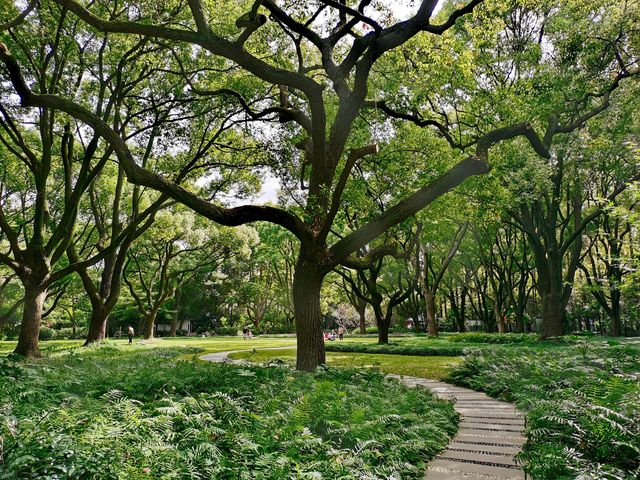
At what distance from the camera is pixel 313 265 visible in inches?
384

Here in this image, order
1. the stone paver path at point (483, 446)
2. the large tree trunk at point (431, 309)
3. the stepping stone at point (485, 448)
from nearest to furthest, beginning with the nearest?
1. the stone paver path at point (483, 446)
2. the stepping stone at point (485, 448)
3. the large tree trunk at point (431, 309)

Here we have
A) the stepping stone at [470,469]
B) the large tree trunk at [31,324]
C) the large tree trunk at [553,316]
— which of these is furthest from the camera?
the large tree trunk at [553,316]

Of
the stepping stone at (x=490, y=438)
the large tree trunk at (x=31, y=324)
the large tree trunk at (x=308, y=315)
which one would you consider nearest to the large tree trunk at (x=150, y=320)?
the large tree trunk at (x=31, y=324)

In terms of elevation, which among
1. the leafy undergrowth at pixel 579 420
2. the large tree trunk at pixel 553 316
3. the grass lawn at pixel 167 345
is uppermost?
the large tree trunk at pixel 553 316

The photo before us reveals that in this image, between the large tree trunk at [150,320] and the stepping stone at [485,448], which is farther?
the large tree trunk at [150,320]

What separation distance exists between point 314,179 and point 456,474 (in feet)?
23.0

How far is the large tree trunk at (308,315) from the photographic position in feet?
32.0

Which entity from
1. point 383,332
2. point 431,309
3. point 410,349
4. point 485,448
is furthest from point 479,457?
point 431,309

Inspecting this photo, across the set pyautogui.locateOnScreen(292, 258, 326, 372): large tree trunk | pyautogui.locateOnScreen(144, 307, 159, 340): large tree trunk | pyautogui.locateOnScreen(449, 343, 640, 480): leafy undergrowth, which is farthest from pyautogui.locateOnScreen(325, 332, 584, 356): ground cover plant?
pyautogui.locateOnScreen(144, 307, 159, 340): large tree trunk

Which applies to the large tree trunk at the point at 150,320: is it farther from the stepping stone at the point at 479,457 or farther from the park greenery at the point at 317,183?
the stepping stone at the point at 479,457

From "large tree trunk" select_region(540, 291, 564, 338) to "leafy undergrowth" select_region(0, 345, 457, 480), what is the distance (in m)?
16.4

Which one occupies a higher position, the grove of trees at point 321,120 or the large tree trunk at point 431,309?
the grove of trees at point 321,120

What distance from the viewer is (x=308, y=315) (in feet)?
32.0

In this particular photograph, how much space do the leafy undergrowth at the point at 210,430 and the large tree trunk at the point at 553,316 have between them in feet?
53.9
